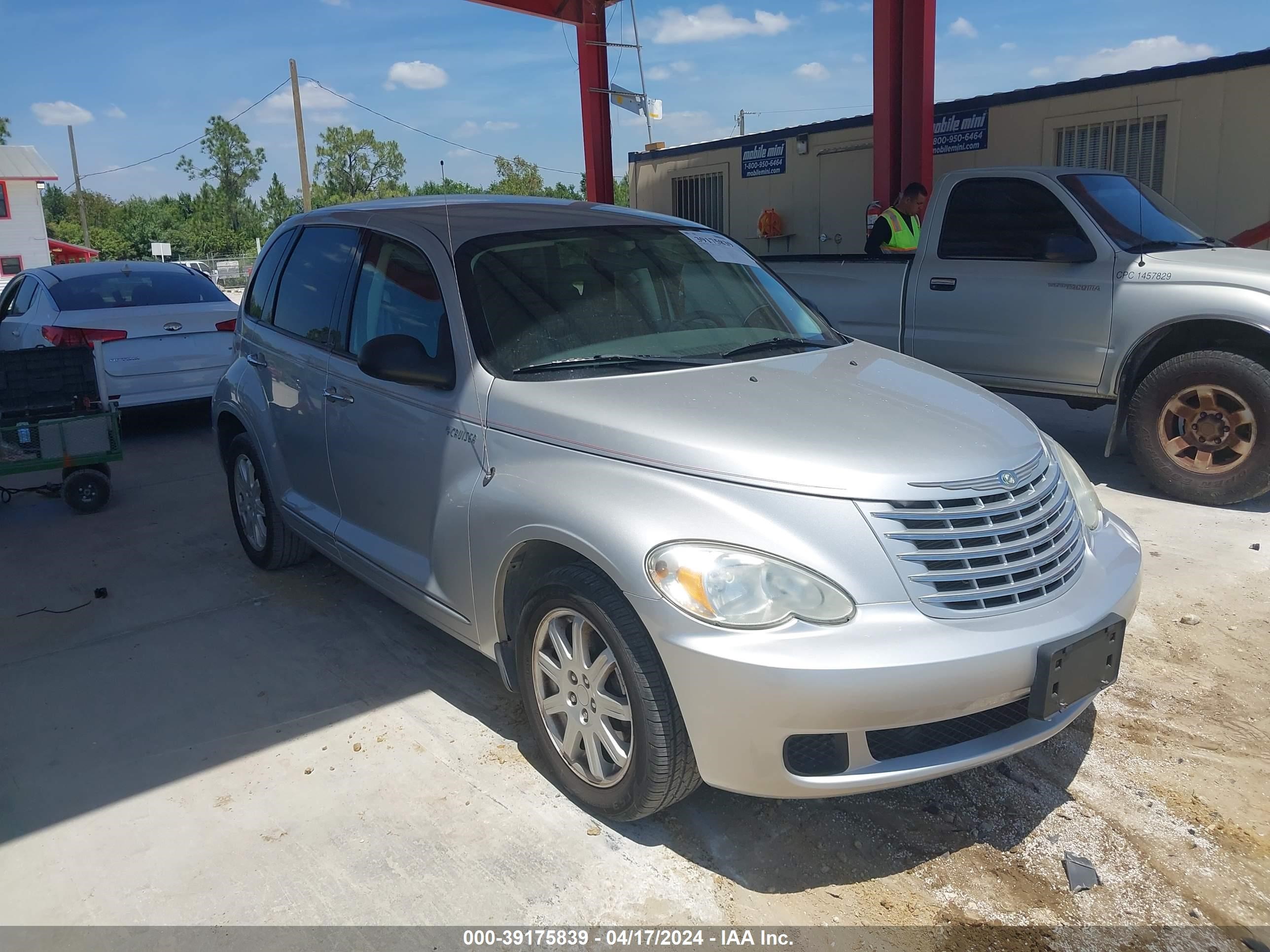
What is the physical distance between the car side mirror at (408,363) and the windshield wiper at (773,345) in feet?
3.27

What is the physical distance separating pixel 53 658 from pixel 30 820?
144 cm

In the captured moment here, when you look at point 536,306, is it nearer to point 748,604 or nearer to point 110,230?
point 748,604

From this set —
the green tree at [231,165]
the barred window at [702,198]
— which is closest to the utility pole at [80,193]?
the green tree at [231,165]

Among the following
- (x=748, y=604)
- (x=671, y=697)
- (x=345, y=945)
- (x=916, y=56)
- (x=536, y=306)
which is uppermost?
(x=916, y=56)

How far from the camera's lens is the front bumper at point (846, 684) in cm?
249

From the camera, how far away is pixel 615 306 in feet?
12.4

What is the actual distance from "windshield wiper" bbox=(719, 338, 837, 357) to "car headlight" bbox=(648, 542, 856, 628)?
1.25 meters

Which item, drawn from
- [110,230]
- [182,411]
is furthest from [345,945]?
[110,230]

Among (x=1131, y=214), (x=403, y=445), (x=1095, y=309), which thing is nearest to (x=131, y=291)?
(x=403, y=445)

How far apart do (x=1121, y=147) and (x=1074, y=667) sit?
1007cm

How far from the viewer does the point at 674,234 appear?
4367mm

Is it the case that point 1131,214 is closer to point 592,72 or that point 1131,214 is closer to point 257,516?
point 257,516

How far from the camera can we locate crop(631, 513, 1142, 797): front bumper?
2.49m

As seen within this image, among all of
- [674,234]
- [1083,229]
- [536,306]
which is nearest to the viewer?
[536,306]
